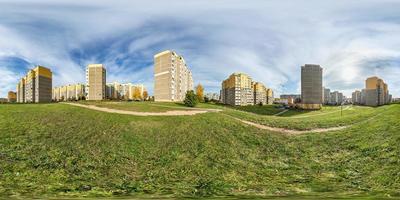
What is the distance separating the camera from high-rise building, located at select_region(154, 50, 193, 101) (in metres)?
114

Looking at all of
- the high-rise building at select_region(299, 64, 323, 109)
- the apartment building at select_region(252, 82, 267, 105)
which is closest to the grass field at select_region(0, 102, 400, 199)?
the high-rise building at select_region(299, 64, 323, 109)

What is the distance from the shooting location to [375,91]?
120m

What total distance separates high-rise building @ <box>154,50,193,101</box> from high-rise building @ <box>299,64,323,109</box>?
141ft

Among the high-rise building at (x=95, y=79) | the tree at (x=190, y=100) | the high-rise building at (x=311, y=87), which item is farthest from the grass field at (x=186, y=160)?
the high-rise building at (x=95, y=79)

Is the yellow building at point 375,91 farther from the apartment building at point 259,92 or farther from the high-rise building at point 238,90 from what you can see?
the apartment building at point 259,92

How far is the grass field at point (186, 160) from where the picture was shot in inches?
645

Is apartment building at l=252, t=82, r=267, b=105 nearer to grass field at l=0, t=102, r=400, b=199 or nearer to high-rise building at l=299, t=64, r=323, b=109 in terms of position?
high-rise building at l=299, t=64, r=323, b=109

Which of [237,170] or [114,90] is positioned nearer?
[237,170]

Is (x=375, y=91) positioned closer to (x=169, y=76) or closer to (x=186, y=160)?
(x=169, y=76)

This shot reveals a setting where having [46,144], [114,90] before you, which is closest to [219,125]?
[46,144]

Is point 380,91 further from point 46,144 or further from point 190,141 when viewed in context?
point 46,144

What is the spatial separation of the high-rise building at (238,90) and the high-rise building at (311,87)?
124ft

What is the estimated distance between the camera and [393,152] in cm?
2094

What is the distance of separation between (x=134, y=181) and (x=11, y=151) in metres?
12.7
